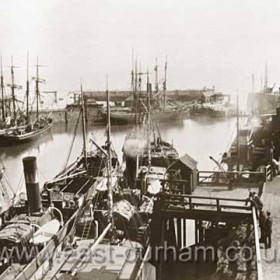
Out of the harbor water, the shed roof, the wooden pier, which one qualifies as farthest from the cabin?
the harbor water

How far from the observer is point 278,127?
3353 centimetres

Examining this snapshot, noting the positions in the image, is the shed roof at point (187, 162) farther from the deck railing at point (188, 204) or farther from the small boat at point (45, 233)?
the small boat at point (45, 233)

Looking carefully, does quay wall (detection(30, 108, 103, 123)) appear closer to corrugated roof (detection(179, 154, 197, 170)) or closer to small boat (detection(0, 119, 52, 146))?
small boat (detection(0, 119, 52, 146))

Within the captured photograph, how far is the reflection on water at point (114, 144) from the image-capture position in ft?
175

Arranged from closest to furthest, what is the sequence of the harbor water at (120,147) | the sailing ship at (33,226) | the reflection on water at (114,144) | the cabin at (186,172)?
1. the sailing ship at (33,226)
2. the cabin at (186,172)
3. the harbor water at (120,147)
4. the reflection on water at (114,144)

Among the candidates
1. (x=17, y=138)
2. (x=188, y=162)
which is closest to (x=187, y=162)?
(x=188, y=162)

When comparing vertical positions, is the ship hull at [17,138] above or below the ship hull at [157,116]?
below

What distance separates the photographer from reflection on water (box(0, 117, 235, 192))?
53303 millimetres

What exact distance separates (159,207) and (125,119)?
74.6 meters

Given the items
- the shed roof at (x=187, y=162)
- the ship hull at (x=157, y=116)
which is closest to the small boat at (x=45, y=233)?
the shed roof at (x=187, y=162)

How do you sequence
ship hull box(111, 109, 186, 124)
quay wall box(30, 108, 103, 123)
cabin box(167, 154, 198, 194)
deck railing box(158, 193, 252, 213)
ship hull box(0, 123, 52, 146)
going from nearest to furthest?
1. deck railing box(158, 193, 252, 213)
2. cabin box(167, 154, 198, 194)
3. ship hull box(0, 123, 52, 146)
4. ship hull box(111, 109, 186, 124)
5. quay wall box(30, 108, 103, 123)

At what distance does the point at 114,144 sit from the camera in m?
72.2

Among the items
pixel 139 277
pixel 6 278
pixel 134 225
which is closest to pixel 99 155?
pixel 134 225

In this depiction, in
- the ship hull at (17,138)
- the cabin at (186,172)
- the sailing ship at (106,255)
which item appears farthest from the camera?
the ship hull at (17,138)
